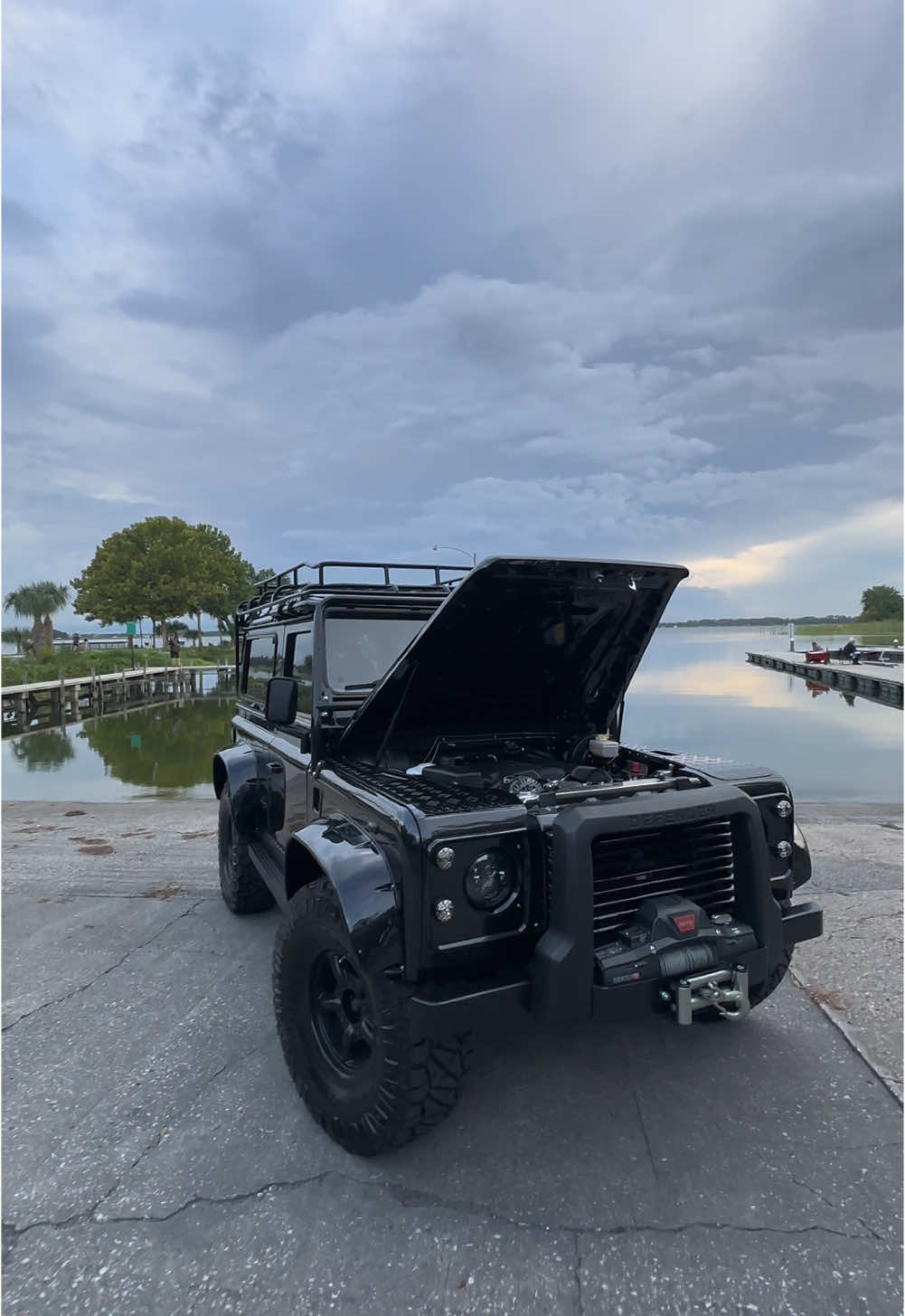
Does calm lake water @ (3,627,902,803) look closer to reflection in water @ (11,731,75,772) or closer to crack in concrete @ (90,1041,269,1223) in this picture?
reflection in water @ (11,731,75,772)

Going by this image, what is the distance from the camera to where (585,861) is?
2.56 metres

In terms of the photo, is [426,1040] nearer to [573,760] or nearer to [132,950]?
[573,760]

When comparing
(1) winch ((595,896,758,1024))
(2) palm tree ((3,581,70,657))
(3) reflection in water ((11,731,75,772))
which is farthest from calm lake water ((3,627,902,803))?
(2) palm tree ((3,581,70,657))

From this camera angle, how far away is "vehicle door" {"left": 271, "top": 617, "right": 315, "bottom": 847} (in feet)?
12.8

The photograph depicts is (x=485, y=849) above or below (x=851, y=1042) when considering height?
above

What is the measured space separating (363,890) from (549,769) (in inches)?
61.4

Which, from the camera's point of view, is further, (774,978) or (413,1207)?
(774,978)

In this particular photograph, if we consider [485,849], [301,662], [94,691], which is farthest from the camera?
[94,691]

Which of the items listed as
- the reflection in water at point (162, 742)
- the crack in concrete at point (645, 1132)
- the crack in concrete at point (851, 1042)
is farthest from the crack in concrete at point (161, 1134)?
the reflection in water at point (162, 742)

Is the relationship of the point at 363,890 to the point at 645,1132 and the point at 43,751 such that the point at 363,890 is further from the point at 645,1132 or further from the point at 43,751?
the point at 43,751

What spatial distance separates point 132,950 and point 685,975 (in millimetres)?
3614

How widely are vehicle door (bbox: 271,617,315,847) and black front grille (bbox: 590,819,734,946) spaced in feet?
5.46

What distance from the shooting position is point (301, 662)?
421 centimetres

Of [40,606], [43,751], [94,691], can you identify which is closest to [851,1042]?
[43,751]
